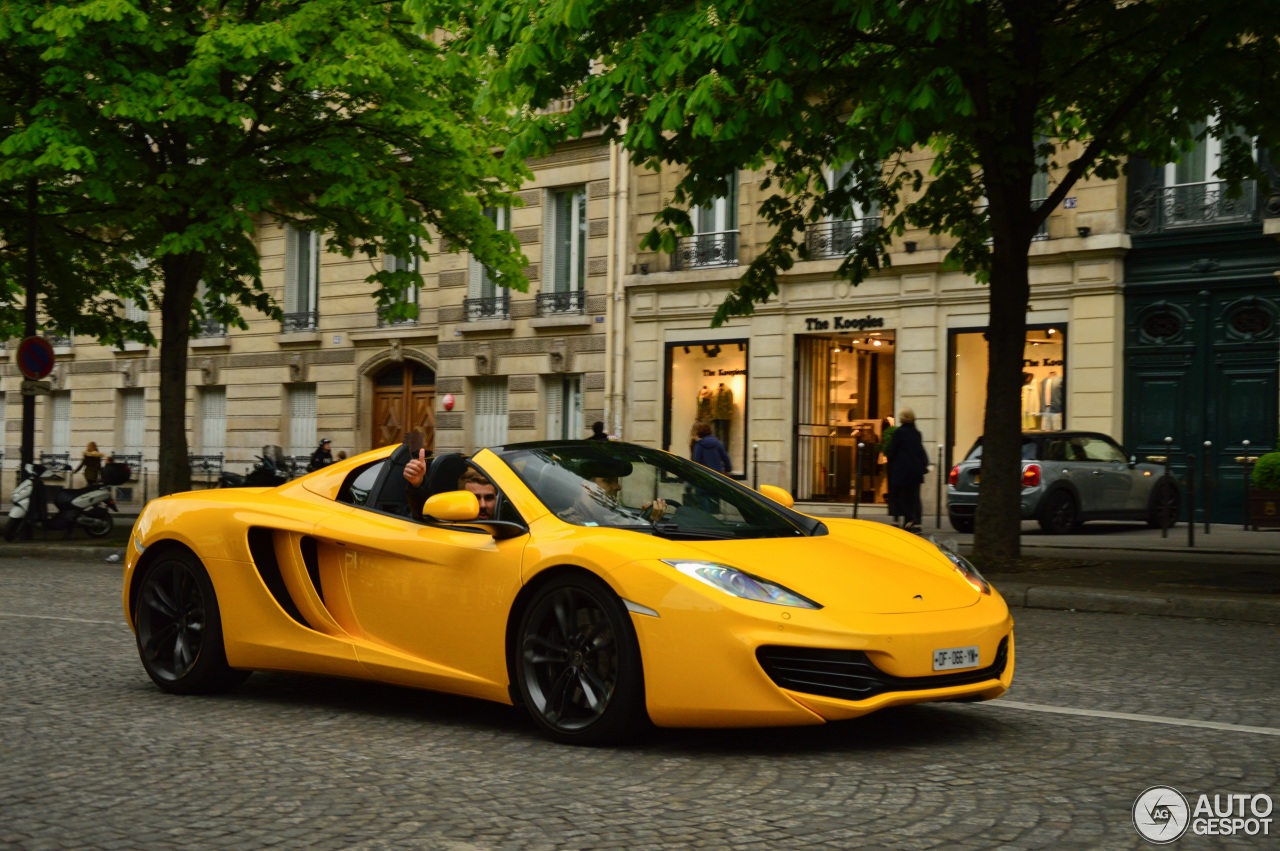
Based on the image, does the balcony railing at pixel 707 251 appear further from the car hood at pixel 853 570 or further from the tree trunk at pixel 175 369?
the car hood at pixel 853 570

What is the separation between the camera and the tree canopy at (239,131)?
59.1 feet

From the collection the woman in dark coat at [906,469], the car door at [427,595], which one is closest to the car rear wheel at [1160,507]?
the woman in dark coat at [906,469]

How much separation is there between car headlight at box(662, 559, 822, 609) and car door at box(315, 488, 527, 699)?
2.66ft

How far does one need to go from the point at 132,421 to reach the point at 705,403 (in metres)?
18.3

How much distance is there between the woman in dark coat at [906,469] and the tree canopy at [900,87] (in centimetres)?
478

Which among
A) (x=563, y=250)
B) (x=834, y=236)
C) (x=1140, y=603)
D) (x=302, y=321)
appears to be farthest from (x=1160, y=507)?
(x=302, y=321)

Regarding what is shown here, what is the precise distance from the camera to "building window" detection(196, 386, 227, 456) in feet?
Result: 125

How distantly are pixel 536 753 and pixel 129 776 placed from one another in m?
1.46

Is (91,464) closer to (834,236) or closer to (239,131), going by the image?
(239,131)

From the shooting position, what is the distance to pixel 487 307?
107 feet

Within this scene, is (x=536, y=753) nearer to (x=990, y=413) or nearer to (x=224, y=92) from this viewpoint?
(x=990, y=413)

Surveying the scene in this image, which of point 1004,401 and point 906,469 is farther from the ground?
point 1004,401

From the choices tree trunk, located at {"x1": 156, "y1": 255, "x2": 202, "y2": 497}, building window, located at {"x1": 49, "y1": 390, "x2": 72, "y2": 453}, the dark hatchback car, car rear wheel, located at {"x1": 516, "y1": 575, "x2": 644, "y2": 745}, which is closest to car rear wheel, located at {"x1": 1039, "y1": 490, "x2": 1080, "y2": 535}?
the dark hatchback car

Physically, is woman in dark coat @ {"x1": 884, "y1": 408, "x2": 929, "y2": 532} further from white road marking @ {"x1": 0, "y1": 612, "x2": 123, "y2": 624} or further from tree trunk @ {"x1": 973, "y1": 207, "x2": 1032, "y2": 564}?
white road marking @ {"x1": 0, "y1": 612, "x2": 123, "y2": 624}
